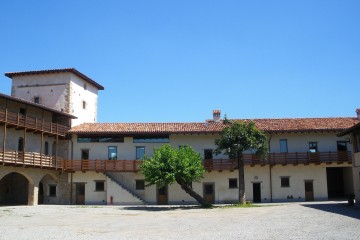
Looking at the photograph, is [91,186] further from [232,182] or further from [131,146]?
[232,182]

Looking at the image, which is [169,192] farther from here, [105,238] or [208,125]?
[105,238]

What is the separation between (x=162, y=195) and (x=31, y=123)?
13880 mm

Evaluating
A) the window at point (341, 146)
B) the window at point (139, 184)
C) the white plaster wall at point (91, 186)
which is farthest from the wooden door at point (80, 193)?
the window at point (341, 146)

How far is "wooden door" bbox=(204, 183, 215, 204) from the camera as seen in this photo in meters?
39.8

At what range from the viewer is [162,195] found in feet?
131

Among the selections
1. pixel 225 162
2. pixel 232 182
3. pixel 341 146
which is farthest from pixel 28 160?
pixel 341 146

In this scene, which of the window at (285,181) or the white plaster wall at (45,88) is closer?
the window at (285,181)

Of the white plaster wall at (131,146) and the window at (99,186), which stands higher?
the white plaster wall at (131,146)

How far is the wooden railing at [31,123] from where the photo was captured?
32237mm

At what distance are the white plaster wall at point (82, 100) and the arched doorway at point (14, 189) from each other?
7.43 meters

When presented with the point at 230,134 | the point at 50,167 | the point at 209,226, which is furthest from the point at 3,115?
the point at 209,226

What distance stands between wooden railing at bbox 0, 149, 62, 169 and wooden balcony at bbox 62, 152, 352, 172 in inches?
56.6

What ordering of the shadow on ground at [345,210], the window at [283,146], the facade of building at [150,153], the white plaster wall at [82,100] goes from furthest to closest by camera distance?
the white plaster wall at [82,100], the window at [283,146], the facade of building at [150,153], the shadow on ground at [345,210]

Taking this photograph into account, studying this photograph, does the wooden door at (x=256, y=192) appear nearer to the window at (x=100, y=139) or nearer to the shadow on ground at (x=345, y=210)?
the shadow on ground at (x=345, y=210)
